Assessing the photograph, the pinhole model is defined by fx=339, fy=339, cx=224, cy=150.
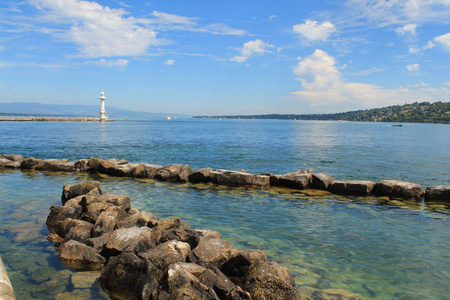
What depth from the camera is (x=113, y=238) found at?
8.85m

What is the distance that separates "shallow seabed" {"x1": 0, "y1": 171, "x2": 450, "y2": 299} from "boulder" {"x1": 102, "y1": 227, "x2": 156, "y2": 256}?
106cm

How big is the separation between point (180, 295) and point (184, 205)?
8596 mm

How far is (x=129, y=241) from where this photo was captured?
855 centimetres

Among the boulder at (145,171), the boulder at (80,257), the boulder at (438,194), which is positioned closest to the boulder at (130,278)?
the boulder at (80,257)

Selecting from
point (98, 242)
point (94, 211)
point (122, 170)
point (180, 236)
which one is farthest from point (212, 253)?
point (122, 170)

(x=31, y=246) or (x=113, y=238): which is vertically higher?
(x=113, y=238)

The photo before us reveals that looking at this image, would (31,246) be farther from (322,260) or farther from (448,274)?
(448,274)

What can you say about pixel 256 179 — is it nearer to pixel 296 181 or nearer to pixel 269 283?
pixel 296 181

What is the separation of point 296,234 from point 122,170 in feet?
46.4

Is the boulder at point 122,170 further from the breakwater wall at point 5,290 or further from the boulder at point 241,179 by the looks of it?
the breakwater wall at point 5,290

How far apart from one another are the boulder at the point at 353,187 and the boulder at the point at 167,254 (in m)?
12.1

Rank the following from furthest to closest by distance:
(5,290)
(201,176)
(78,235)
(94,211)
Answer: (201,176)
(94,211)
(78,235)
(5,290)

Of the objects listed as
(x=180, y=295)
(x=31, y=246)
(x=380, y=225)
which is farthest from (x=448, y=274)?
(x=31, y=246)

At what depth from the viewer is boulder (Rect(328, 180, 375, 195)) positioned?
691 inches
